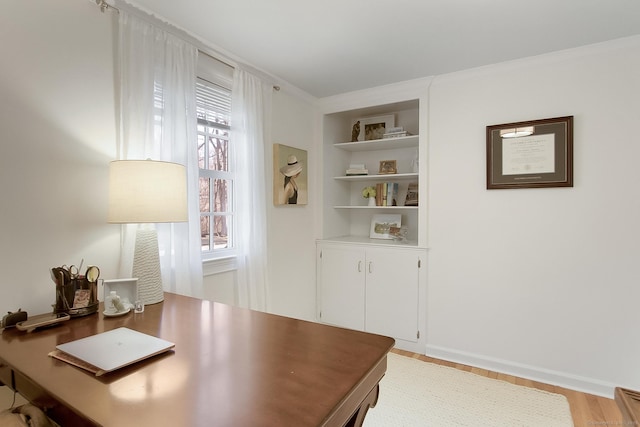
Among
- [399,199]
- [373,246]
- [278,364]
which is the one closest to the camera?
[278,364]

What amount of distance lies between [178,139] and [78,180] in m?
0.57

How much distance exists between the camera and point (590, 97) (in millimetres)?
2234

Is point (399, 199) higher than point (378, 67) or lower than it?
lower

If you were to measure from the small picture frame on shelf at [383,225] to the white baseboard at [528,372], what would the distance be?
1136mm

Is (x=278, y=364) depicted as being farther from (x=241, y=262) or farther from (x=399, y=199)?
(x=399, y=199)

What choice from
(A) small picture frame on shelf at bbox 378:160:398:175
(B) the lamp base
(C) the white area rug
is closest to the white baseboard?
(C) the white area rug

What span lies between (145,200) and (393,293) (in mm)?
2237

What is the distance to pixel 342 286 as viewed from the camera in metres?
3.21

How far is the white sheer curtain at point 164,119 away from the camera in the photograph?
1713 millimetres

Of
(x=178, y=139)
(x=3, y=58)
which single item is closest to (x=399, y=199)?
(x=178, y=139)

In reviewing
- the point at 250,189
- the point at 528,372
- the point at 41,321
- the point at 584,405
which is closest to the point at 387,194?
the point at 250,189

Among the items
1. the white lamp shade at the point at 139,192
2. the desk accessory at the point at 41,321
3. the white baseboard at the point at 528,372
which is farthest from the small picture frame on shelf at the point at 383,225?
the desk accessory at the point at 41,321

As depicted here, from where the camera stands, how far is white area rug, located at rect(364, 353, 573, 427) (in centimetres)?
191

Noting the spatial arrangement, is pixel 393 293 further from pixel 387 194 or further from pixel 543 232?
pixel 543 232
